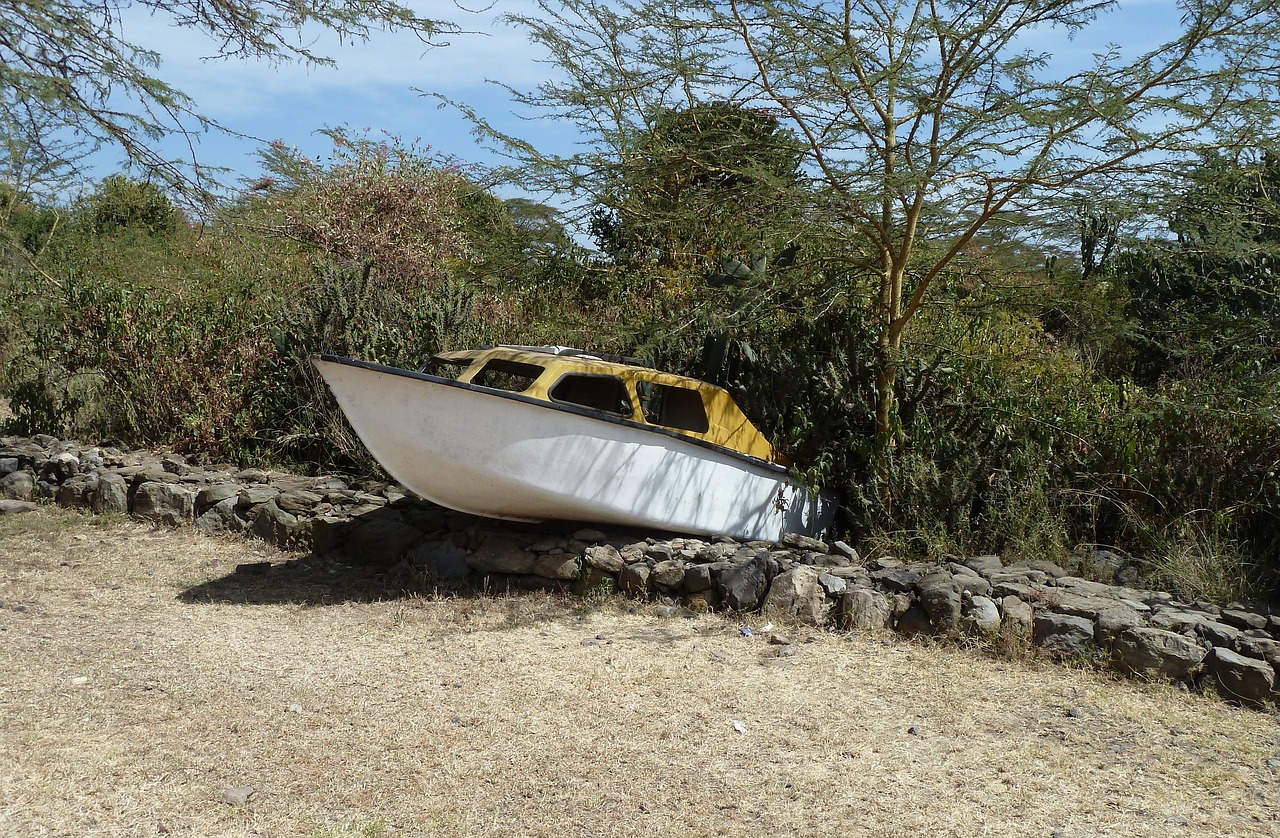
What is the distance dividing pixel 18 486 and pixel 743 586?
24.5ft

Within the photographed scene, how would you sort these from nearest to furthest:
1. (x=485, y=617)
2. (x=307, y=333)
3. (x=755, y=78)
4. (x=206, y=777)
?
(x=206, y=777) < (x=485, y=617) < (x=755, y=78) < (x=307, y=333)

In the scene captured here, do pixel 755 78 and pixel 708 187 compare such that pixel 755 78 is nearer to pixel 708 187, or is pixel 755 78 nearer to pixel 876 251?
pixel 708 187

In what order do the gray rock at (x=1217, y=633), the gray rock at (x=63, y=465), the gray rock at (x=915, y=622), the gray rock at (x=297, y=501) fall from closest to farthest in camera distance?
the gray rock at (x=1217, y=633) < the gray rock at (x=915, y=622) < the gray rock at (x=297, y=501) < the gray rock at (x=63, y=465)

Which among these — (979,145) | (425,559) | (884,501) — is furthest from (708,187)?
(425,559)

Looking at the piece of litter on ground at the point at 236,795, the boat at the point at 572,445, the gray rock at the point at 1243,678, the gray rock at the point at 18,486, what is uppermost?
the boat at the point at 572,445

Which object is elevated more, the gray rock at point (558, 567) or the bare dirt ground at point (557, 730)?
the gray rock at point (558, 567)

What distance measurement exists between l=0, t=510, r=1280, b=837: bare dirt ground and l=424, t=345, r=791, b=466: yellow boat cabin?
1523mm

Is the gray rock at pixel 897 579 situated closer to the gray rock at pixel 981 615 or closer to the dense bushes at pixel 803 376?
the gray rock at pixel 981 615

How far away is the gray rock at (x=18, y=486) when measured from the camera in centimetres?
996

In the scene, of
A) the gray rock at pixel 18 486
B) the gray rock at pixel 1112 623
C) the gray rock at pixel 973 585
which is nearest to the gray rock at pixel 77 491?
the gray rock at pixel 18 486

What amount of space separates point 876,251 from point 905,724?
4.44 meters

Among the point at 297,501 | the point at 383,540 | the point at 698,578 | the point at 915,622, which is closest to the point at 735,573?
the point at 698,578

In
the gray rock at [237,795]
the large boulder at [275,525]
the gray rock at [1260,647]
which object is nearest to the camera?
the gray rock at [237,795]

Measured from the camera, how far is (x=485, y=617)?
22.3 ft
